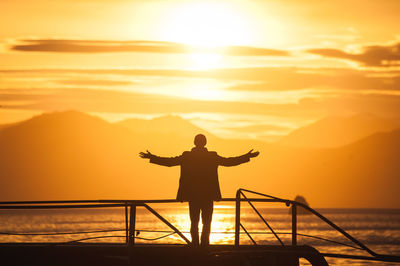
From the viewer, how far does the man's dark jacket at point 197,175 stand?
53.6 feet

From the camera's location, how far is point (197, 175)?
1639 cm

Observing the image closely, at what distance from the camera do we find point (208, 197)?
644 inches

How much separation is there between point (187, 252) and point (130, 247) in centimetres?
157

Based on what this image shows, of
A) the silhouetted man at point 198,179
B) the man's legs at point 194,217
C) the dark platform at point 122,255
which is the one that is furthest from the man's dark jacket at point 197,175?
the dark platform at point 122,255

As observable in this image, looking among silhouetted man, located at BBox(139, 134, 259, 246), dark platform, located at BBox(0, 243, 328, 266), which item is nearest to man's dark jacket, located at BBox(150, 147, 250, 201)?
silhouetted man, located at BBox(139, 134, 259, 246)

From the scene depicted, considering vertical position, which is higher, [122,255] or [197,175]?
[197,175]

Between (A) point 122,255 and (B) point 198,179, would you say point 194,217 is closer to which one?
(B) point 198,179

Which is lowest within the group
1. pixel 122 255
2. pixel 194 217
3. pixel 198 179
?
pixel 122 255

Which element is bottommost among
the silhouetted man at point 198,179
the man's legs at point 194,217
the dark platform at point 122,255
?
the dark platform at point 122,255

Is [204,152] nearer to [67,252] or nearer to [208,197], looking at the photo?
[208,197]

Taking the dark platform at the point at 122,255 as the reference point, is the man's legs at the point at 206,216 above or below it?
above

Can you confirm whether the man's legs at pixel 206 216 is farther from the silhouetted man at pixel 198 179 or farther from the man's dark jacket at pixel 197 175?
the man's dark jacket at pixel 197 175

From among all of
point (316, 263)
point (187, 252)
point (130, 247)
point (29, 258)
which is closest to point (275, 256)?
point (316, 263)

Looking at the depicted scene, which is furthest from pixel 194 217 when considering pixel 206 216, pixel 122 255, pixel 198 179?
pixel 122 255
